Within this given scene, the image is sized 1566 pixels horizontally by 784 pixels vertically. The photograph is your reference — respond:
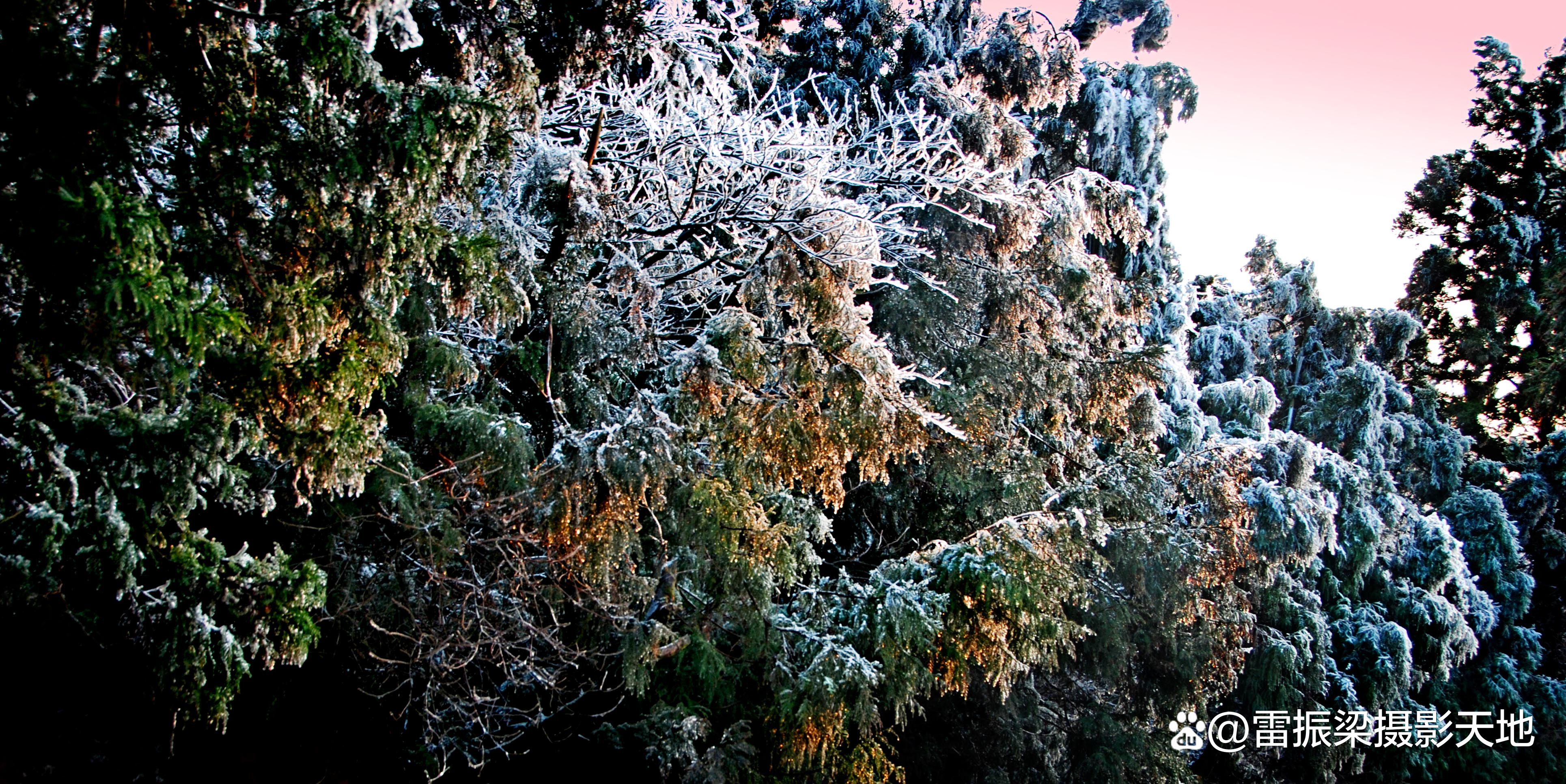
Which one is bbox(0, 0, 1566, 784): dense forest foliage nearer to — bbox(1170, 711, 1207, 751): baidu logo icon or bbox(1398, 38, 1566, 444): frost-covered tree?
bbox(1170, 711, 1207, 751): baidu logo icon

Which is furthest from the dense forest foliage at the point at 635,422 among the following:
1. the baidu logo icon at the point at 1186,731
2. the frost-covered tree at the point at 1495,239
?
the frost-covered tree at the point at 1495,239

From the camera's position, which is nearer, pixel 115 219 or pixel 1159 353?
pixel 115 219

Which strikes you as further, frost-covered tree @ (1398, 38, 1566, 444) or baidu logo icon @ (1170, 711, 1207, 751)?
frost-covered tree @ (1398, 38, 1566, 444)

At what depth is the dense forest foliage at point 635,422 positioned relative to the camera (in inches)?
143

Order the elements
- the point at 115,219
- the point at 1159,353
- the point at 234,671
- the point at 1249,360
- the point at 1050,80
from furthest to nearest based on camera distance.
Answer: the point at 1249,360, the point at 1050,80, the point at 1159,353, the point at 234,671, the point at 115,219

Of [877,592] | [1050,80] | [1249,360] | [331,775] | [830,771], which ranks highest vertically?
[1050,80]

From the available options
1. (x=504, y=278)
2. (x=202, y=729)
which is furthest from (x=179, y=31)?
(x=202, y=729)

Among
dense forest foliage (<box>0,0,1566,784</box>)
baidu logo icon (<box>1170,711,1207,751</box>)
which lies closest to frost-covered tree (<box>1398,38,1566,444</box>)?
dense forest foliage (<box>0,0,1566,784</box>)

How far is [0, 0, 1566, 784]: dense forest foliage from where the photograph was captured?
143 inches

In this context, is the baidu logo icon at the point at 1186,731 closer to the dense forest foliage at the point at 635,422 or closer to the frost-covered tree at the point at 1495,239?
the dense forest foliage at the point at 635,422

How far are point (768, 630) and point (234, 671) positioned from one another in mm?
3499

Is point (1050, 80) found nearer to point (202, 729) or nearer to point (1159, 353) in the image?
point (1159, 353)

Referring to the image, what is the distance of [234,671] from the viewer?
392 cm

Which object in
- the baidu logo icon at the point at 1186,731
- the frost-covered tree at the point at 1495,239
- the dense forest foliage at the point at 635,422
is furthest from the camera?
the frost-covered tree at the point at 1495,239
